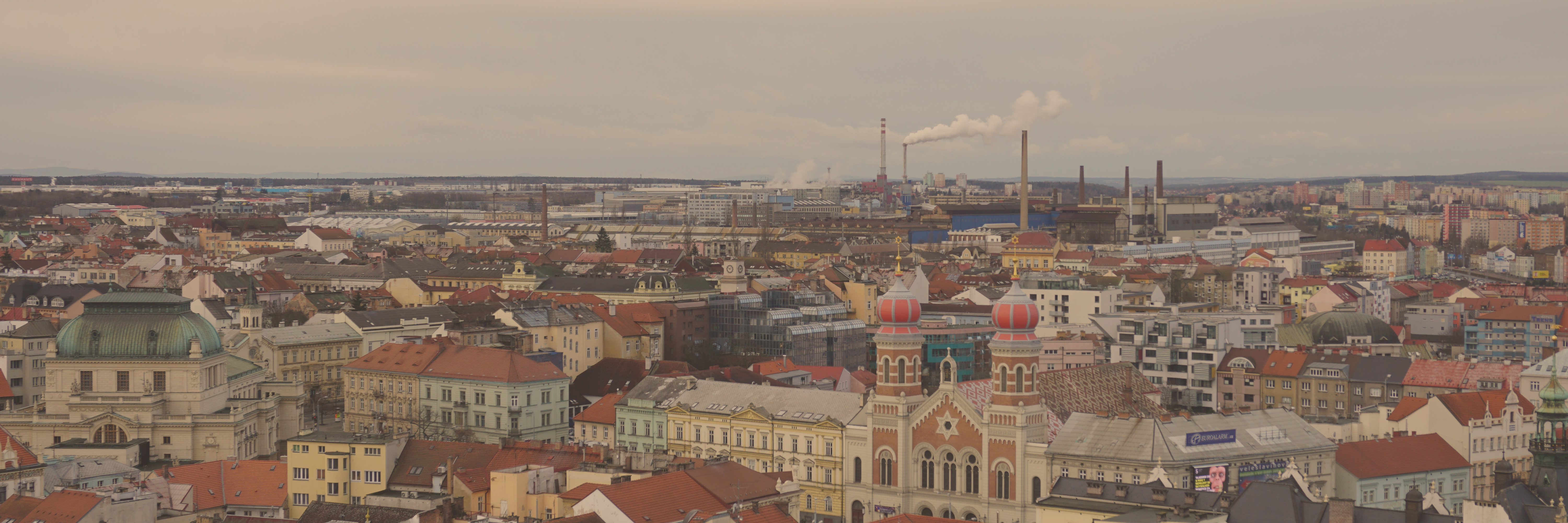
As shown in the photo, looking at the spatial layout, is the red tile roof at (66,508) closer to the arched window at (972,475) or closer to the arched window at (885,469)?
the arched window at (885,469)

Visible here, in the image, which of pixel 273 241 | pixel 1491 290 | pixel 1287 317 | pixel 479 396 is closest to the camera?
pixel 479 396

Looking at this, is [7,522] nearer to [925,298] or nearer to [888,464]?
[888,464]

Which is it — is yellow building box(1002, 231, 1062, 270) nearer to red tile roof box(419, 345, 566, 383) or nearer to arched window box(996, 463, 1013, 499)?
red tile roof box(419, 345, 566, 383)

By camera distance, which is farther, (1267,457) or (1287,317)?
(1287,317)

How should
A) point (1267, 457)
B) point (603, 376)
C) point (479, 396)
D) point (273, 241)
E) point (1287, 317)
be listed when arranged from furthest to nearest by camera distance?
point (273, 241) < point (1287, 317) < point (603, 376) < point (479, 396) < point (1267, 457)

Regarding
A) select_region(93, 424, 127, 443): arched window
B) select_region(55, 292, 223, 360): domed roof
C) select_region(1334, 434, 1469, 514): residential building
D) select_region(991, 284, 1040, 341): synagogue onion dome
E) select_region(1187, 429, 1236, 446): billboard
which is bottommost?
select_region(1334, 434, 1469, 514): residential building

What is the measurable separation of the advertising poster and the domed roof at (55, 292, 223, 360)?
120 ft

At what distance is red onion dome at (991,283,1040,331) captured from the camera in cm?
5819

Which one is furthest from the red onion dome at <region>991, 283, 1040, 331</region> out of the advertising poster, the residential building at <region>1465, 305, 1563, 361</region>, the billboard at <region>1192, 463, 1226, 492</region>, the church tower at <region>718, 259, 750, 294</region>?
the residential building at <region>1465, 305, 1563, 361</region>

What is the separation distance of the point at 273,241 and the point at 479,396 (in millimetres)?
129465

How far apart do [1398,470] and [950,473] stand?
48.3 feet

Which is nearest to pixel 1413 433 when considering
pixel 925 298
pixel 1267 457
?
pixel 1267 457

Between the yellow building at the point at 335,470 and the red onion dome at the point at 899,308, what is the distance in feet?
53.1

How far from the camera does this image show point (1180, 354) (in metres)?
90.6
